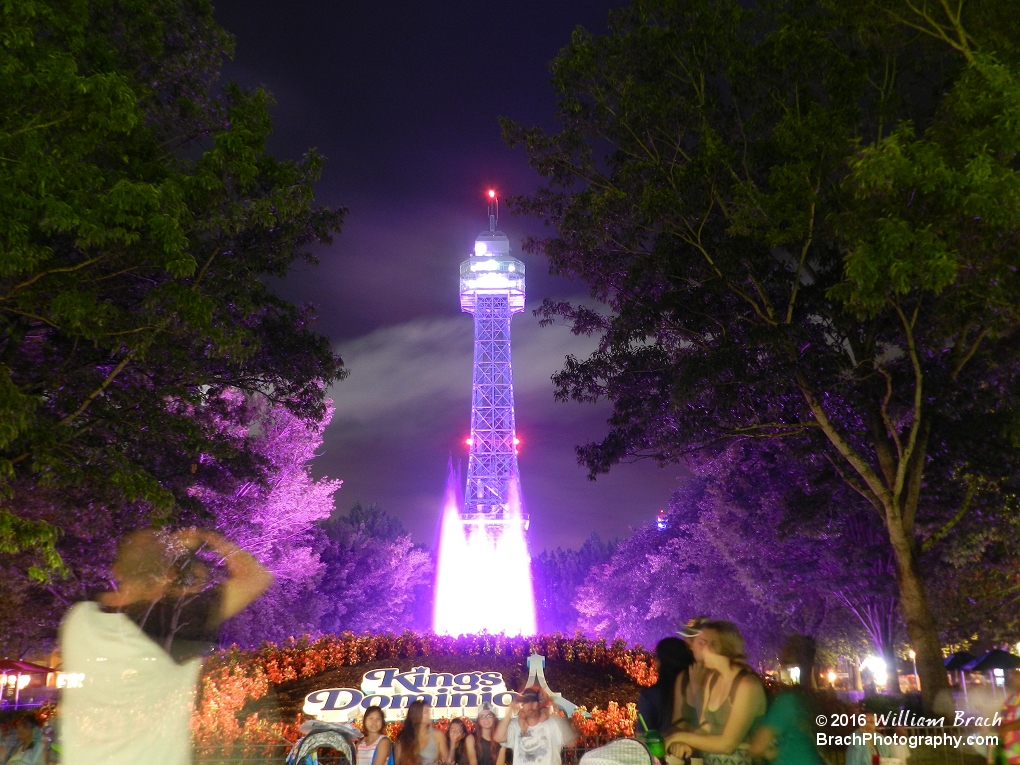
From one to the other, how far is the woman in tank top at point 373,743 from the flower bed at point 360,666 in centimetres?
502

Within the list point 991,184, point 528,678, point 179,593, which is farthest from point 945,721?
point 179,593

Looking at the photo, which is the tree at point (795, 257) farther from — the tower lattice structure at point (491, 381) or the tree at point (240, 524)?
the tower lattice structure at point (491, 381)

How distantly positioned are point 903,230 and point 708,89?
5387 millimetres

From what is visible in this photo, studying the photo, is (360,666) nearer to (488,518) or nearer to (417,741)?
(417,741)

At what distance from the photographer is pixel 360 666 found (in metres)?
15.2

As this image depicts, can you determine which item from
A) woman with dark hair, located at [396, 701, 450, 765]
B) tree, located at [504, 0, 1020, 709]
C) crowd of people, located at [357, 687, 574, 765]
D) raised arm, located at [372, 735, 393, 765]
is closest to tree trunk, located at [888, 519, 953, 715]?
tree, located at [504, 0, 1020, 709]

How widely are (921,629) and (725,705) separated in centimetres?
1000

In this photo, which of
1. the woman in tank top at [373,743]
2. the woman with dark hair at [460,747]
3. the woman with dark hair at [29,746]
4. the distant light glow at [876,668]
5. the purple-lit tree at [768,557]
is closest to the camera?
the woman in tank top at [373,743]

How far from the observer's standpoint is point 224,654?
15453mm

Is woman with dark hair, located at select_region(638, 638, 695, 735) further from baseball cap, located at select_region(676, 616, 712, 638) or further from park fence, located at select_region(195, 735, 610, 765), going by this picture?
park fence, located at select_region(195, 735, 610, 765)

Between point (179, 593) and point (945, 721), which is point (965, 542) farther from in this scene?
point (179, 593)

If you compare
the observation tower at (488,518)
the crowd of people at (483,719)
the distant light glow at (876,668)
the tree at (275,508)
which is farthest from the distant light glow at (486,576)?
the crowd of people at (483,719)

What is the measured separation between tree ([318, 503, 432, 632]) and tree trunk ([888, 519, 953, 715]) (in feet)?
121

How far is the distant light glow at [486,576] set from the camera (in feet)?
174
